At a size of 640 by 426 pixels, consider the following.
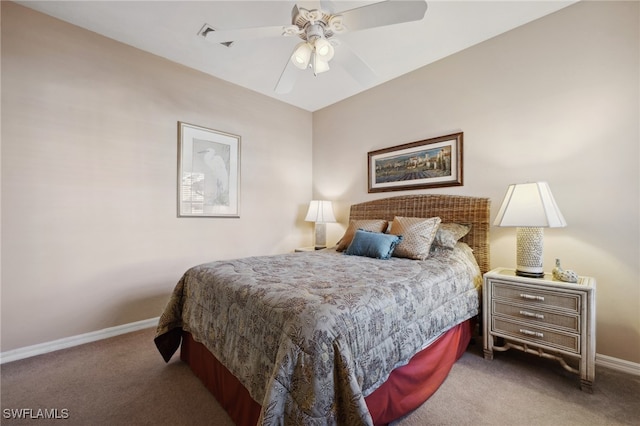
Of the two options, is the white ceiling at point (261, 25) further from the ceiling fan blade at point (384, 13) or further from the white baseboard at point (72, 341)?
the white baseboard at point (72, 341)

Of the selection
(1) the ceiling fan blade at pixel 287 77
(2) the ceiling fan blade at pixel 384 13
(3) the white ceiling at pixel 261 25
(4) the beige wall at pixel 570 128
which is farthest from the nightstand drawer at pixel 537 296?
(1) the ceiling fan blade at pixel 287 77

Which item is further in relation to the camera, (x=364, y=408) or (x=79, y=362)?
(x=79, y=362)

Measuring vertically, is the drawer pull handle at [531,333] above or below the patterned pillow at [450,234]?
below

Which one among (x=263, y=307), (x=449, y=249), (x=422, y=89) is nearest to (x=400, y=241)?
(x=449, y=249)

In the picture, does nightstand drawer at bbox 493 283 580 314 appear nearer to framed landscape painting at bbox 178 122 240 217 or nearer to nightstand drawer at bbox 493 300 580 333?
nightstand drawer at bbox 493 300 580 333

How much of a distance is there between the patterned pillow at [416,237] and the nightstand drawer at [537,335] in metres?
0.72

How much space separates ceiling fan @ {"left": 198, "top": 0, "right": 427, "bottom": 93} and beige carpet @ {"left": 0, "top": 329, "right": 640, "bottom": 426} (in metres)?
2.30

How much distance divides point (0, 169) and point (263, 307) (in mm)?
2455

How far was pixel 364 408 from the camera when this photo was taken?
0.95 metres

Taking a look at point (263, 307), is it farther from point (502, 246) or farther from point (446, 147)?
point (446, 147)

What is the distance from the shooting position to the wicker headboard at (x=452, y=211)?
2479mm

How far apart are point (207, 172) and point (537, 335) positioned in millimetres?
3396

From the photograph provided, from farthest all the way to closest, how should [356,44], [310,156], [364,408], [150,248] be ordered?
1. [310,156]
2. [150,248]
3. [356,44]
4. [364,408]
